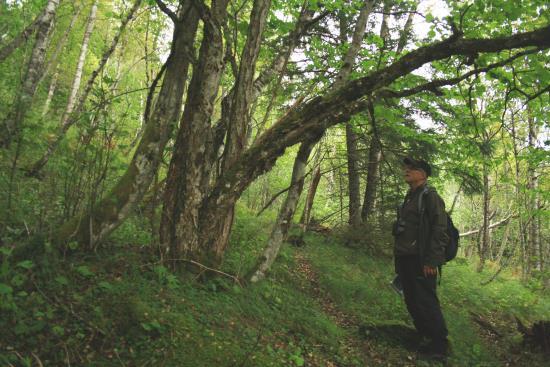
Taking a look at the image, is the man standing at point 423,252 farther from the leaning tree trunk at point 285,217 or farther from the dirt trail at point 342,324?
the leaning tree trunk at point 285,217

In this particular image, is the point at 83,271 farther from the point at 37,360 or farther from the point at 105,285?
the point at 37,360

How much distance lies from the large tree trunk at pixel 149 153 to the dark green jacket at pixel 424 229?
3.10 metres

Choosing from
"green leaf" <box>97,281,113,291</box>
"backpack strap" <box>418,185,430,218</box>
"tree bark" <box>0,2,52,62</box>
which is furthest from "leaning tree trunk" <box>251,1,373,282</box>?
"tree bark" <box>0,2,52,62</box>

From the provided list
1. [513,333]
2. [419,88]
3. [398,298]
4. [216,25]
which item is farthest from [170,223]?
[513,333]

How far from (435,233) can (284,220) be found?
187 cm

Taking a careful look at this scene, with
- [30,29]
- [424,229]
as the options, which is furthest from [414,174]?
[30,29]

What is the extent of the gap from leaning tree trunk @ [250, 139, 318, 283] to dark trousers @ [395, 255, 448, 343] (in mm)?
1557

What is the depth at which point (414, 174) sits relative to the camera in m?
4.67

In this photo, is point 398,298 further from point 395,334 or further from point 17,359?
point 17,359

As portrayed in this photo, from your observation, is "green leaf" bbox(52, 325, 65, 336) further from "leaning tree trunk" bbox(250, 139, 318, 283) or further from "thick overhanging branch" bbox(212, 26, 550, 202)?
"leaning tree trunk" bbox(250, 139, 318, 283)

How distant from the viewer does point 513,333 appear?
6020mm

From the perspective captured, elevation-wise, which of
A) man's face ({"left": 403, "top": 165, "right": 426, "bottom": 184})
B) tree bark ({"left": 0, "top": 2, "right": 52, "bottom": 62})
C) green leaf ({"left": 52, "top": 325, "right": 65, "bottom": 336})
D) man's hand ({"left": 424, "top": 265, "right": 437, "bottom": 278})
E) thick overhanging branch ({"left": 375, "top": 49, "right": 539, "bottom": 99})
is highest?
tree bark ({"left": 0, "top": 2, "right": 52, "bottom": 62})

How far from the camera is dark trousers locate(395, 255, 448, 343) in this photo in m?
4.30

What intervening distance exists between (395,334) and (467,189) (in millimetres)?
7915
